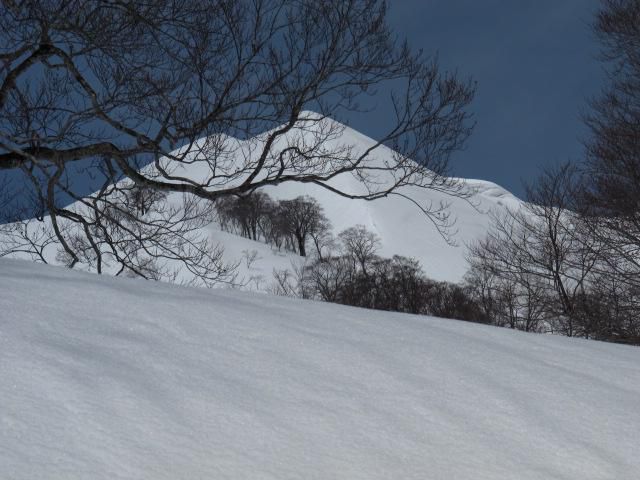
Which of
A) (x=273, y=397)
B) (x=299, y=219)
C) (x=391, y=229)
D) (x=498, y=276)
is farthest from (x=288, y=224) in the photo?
(x=273, y=397)

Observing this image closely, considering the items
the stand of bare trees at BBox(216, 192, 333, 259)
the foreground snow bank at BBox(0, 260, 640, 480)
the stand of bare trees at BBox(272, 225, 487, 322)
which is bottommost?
the foreground snow bank at BBox(0, 260, 640, 480)

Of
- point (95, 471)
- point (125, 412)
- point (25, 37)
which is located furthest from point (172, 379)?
point (25, 37)

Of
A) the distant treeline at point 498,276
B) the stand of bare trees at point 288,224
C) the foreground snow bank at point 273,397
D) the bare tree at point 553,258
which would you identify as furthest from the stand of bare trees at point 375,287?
the foreground snow bank at point 273,397

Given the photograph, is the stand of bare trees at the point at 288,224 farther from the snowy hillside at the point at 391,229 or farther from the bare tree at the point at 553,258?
the bare tree at the point at 553,258

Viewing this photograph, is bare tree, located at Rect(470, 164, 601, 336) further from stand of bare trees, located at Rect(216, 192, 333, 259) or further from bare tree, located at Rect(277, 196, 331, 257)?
bare tree, located at Rect(277, 196, 331, 257)

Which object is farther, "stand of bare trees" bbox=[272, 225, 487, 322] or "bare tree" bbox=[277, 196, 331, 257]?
"bare tree" bbox=[277, 196, 331, 257]

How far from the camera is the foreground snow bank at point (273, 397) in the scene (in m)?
1.75

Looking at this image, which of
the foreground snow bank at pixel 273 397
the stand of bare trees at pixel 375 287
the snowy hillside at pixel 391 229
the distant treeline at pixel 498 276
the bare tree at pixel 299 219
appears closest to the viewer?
the foreground snow bank at pixel 273 397

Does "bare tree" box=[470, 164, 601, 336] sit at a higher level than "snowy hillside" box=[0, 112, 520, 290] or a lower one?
lower

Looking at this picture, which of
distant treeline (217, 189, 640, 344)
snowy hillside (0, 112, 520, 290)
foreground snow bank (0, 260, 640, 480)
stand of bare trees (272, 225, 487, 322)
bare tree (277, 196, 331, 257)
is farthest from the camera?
bare tree (277, 196, 331, 257)

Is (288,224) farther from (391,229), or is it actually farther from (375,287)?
(391,229)

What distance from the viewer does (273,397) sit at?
2.14 meters

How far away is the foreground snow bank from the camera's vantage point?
5.75 ft

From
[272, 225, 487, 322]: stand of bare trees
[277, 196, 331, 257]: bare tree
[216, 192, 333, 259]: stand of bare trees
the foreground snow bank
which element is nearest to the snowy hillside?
[272, 225, 487, 322]: stand of bare trees
